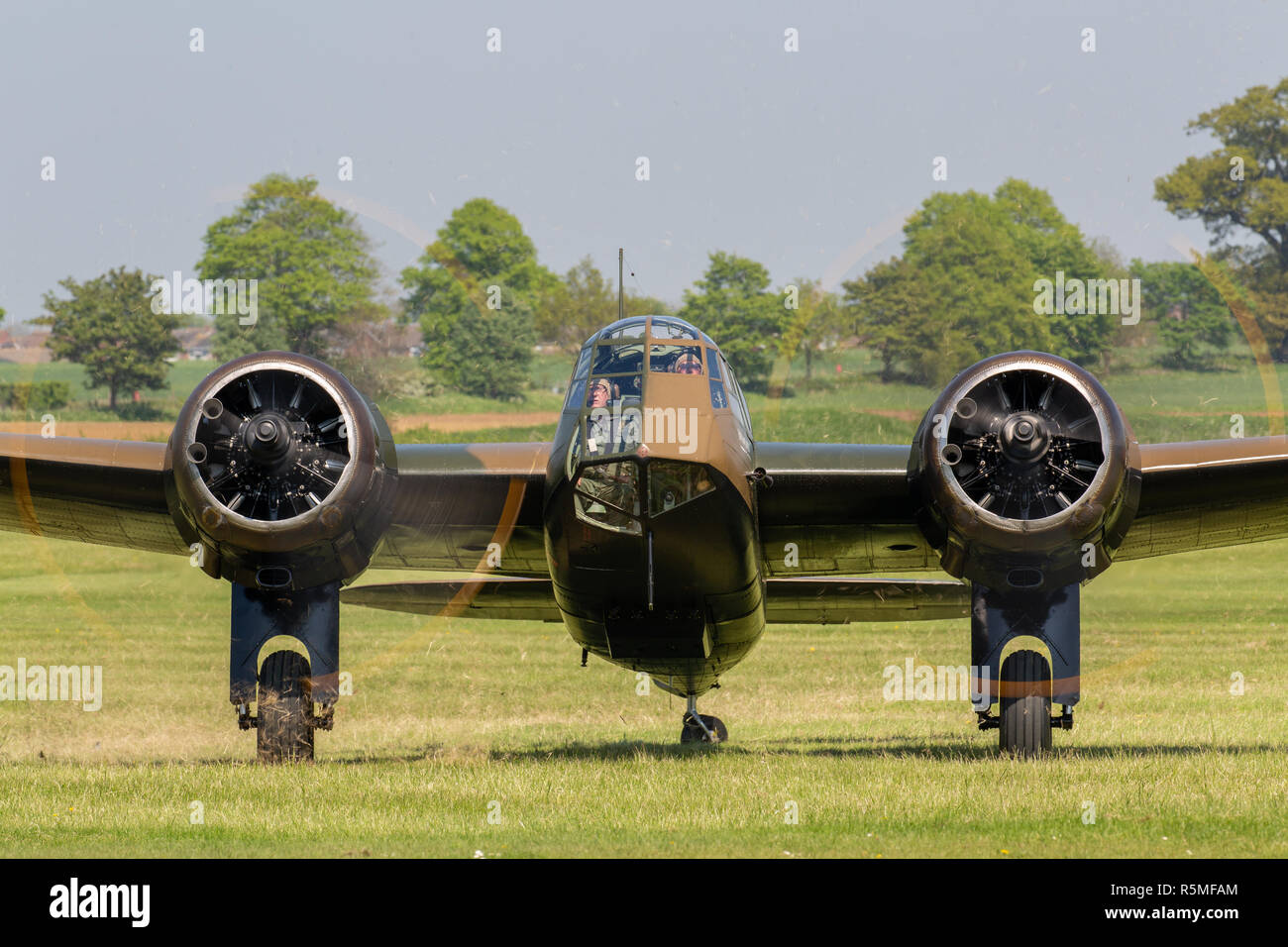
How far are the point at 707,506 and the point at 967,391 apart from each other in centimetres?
271

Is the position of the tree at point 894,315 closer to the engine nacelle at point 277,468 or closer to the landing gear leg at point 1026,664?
the landing gear leg at point 1026,664

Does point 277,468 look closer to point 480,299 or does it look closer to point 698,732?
point 698,732

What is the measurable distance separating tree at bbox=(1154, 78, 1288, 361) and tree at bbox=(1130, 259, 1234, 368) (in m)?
1.78

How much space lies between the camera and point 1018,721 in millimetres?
14461

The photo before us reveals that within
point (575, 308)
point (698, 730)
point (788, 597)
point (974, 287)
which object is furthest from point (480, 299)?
point (788, 597)

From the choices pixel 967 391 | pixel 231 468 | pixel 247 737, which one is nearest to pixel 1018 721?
pixel 967 391

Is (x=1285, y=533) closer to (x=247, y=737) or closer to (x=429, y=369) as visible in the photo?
(x=247, y=737)

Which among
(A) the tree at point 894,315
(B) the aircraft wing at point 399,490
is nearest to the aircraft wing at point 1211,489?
(B) the aircraft wing at point 399,490

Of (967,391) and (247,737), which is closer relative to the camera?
(967,391)

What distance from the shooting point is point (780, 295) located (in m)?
62.1

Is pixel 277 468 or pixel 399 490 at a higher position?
pixel 277 468

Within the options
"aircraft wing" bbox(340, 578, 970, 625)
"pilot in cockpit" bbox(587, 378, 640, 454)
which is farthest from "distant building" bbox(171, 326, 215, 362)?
"pilot in cockpit" bbox(587, 378, 640, 454)

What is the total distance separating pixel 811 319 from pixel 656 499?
51193 mm

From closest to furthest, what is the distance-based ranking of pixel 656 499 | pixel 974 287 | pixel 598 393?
pixel 656 499 < pixel 598 393 < pixel 974 287
